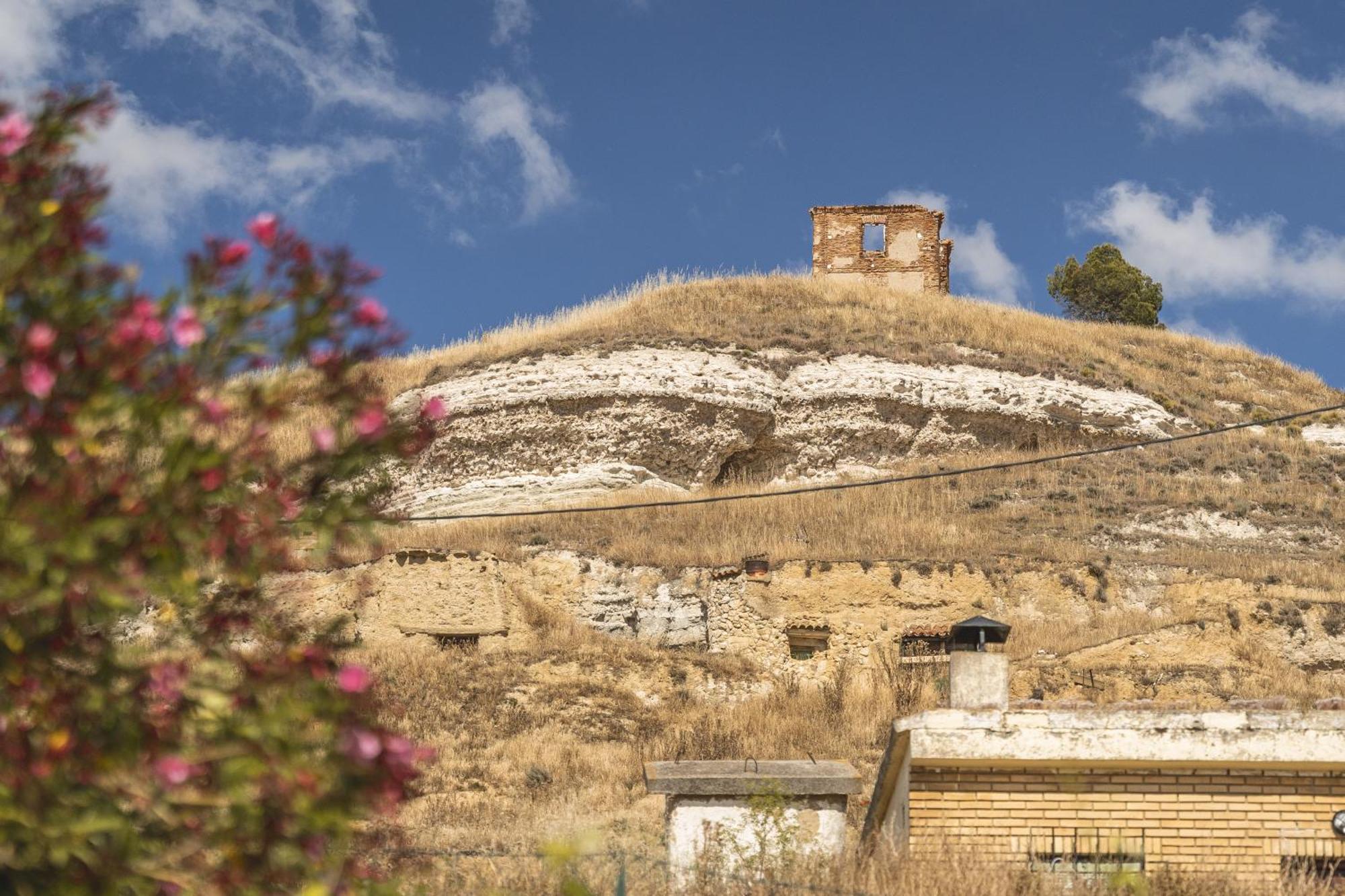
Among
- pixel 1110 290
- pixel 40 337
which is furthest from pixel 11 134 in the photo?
pixel 1110 290

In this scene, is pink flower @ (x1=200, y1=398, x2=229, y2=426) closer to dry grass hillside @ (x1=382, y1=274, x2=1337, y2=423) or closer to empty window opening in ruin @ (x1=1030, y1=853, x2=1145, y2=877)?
empty window opening in ruin @ (x1=1030, y1=853, x2=1145, y2=877)

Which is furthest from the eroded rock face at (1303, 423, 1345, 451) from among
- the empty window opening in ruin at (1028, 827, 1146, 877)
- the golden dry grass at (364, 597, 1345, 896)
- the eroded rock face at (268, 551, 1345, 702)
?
the empty window opening in ruin at (1028, 827, 1146, 877)

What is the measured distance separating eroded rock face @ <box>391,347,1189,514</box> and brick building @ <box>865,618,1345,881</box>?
1023 inches

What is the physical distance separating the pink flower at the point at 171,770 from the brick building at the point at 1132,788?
741 centimetres

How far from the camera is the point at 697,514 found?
3111 cm

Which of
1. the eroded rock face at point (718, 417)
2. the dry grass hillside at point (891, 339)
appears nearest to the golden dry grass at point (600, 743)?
the eroded rock face at point (718, 417)

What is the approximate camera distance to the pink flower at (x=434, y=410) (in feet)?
15.1

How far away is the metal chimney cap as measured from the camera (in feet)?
41.1

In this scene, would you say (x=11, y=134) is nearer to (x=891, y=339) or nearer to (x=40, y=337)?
(x=40, y=337)

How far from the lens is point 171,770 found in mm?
3963

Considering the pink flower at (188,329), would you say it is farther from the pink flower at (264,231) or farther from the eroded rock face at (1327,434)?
the eroded rock face at (1327,434)

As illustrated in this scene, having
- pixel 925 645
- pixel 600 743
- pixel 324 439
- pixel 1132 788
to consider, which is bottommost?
pixel 1132 788

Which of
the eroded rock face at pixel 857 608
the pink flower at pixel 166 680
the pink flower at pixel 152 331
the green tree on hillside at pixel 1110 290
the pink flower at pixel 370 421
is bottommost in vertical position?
the pink flower at pixel 166 680

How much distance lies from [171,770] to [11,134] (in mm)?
1768
